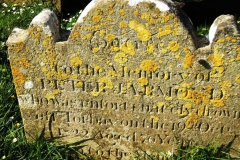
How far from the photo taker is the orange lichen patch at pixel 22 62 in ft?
10.5

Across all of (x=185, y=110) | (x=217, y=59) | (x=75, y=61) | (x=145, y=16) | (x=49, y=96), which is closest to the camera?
(x=145, y=16)

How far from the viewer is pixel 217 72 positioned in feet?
9.93

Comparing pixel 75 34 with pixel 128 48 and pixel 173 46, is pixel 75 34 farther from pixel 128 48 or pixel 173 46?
pixel 173 46

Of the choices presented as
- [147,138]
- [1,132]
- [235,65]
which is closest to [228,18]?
[235,65]

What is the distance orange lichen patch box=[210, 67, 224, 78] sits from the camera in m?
3.01

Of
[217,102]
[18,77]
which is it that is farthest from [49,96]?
[217,102]

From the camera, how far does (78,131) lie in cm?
352

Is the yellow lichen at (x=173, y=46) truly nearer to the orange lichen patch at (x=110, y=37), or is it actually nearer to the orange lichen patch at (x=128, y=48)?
the orange lichen patch at (x=128, y=48)

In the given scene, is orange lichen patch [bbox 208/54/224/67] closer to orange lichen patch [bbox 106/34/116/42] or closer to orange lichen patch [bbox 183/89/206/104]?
orange lichen patch [bbox 183/89/206/104]

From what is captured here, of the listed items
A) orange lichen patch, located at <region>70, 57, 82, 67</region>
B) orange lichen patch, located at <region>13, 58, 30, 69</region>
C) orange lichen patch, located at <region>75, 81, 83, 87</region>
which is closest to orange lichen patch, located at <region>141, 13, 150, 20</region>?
orange lichen patch, located at <region>70, 57, 82, 67</region>

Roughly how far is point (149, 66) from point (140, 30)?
0.31 m

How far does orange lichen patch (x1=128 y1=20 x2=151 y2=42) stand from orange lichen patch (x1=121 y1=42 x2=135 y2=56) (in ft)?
0.33

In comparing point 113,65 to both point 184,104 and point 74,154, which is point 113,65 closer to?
point 184,104

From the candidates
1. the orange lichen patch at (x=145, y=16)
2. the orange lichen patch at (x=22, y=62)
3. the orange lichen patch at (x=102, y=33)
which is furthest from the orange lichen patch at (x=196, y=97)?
the orange lichen patch at (x=22, y=62)
